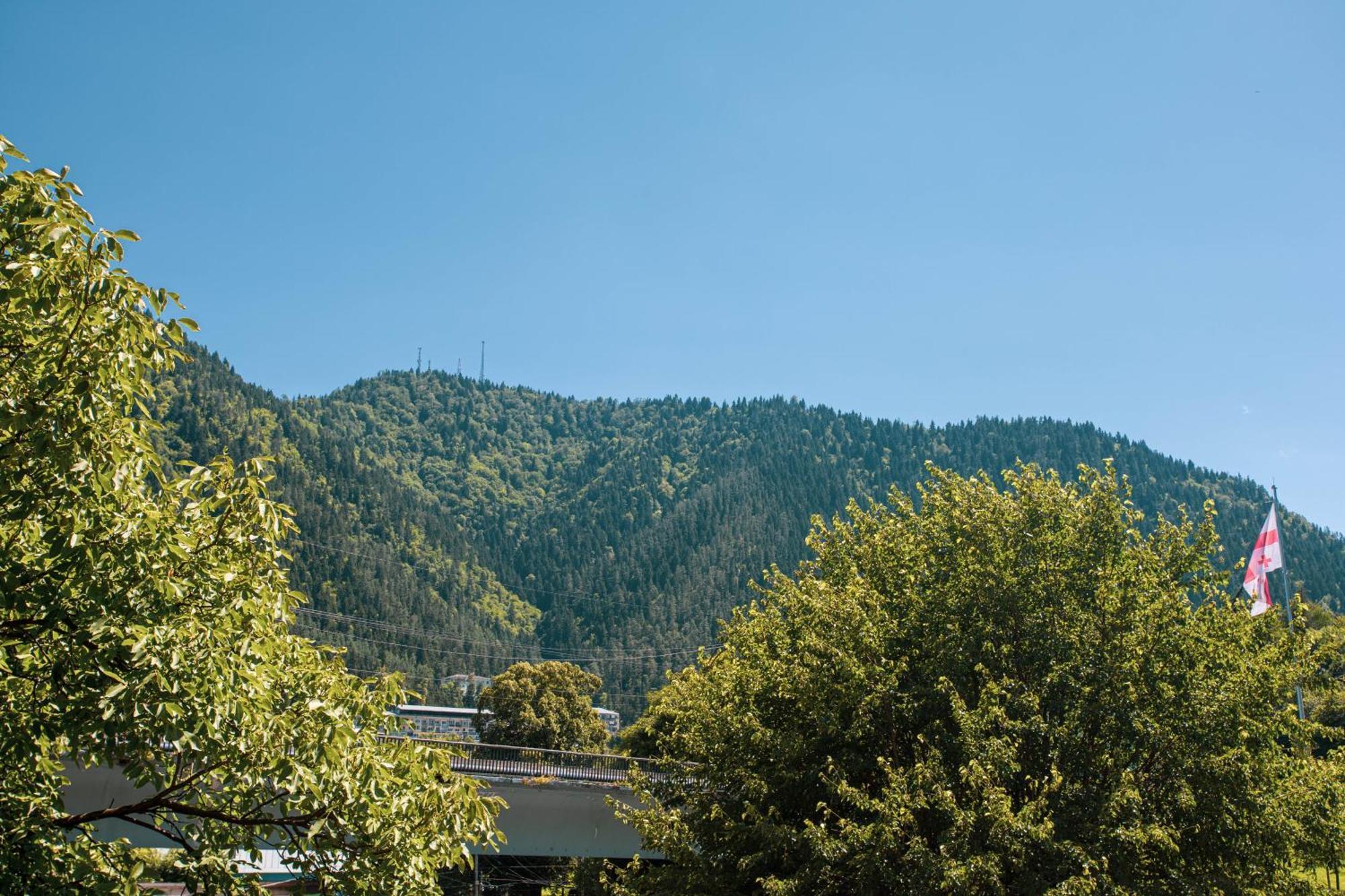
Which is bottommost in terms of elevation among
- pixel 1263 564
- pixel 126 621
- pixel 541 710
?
pixel 541 710

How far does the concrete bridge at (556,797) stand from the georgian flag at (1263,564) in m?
20.3

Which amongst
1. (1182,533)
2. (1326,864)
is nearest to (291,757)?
(1182,533)

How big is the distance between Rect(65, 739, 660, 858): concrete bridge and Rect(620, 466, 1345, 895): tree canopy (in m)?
11.6

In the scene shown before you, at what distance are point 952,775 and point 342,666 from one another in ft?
38.3

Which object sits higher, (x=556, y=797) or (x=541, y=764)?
(x=541, y=764)

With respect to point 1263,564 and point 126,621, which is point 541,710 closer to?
point 1263,564

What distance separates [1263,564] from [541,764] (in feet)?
81.2

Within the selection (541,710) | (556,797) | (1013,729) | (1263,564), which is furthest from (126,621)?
(541,710)

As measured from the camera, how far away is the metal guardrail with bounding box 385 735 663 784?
33.7 m

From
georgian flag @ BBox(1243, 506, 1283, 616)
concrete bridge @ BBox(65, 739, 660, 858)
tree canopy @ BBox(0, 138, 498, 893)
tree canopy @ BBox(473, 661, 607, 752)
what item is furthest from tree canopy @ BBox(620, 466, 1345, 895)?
tree canopy @ BBox(473, 661, 607, 752)

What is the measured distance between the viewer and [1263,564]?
3284 cm

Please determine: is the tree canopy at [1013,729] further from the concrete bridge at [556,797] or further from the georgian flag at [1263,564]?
the concrete bridge at [556,797]

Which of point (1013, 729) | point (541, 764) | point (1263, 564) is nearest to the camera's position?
point (1013, 729)

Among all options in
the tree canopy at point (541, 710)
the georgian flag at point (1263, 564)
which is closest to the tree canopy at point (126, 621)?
the georgian flag at point (1263, 564)
